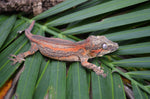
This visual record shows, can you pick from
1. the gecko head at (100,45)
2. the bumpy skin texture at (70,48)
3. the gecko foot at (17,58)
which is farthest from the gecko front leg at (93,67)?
the gecko foot at (17,58)

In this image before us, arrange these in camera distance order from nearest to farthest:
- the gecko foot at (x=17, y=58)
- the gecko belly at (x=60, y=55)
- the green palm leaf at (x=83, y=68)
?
the green palm leaf at (x=83, y=68) < the gecko foot at (x=17, y=58) < the gecko belly at (x=60, y=55)

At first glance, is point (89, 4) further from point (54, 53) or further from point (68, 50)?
point (54, 53)

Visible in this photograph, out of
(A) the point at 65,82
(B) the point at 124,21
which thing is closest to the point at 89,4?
(B) the point at 124,21

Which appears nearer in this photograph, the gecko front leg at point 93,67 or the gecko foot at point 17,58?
the gecko front leg at point 93,67

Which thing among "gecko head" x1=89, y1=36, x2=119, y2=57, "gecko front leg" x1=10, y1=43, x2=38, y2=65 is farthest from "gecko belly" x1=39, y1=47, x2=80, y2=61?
"gecko head" x1=89, y1=36, x2=119, y2=57

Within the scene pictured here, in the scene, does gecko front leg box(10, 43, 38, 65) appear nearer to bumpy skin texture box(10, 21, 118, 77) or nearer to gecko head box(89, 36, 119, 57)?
bumpy skin texture box(10, 21, 118, 77)

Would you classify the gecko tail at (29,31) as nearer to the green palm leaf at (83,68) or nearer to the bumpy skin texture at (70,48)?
the bumpy skin texture at (70,48)
